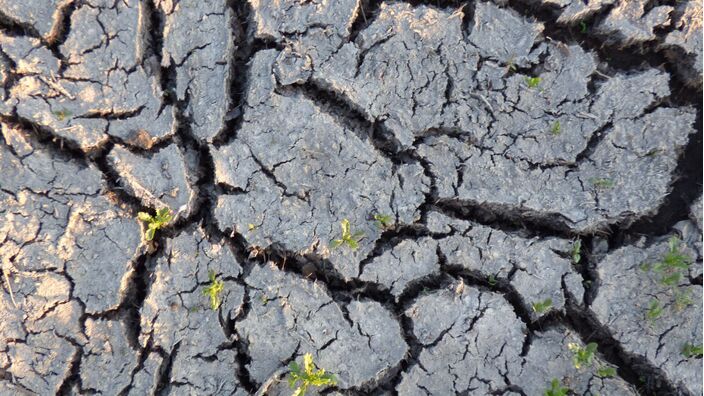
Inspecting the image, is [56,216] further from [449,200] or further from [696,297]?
[696,297]

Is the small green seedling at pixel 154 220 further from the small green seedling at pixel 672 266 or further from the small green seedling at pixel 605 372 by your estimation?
the small green seedling at pixel 672 266

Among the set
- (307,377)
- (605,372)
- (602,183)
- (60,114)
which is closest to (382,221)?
(307,377)

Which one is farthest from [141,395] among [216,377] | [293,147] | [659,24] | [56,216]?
[659,24]

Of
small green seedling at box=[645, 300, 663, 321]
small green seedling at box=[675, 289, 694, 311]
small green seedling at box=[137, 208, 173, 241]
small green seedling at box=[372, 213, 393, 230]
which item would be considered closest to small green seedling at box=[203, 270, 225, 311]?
small green seedling at box=[137, 208, 173, 241]

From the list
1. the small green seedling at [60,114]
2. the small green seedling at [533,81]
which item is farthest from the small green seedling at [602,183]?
the small green seedling at [60,114]

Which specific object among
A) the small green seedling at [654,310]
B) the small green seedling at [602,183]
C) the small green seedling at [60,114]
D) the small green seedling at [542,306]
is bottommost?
the small green seedling at [542,306]

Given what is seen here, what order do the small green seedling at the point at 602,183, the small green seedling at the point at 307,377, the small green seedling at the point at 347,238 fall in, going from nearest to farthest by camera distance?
the small green seedling at the point at 307,377, the small green seedling at the point at 347,238, the small green seedling at the point at 602,183

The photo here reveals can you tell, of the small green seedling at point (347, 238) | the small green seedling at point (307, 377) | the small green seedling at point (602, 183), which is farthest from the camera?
the small green seedling at point (602, 183)
